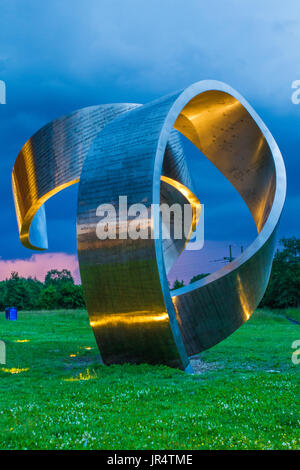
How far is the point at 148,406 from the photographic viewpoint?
7.41m

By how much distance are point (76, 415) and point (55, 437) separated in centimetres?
105

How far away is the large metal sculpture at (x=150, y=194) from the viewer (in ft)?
35.3

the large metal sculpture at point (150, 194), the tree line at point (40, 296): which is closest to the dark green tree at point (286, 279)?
the tree line at point (40, 296)

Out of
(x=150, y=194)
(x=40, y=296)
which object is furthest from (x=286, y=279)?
(x=150, y=194)

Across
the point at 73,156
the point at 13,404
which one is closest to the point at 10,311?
the point at 73,156

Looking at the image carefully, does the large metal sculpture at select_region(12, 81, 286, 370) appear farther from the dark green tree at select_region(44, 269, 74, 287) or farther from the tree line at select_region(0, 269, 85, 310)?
the dark green tree at select_region(44, 269, 74, 287)

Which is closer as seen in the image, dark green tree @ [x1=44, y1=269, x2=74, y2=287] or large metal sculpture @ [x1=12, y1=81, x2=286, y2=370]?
large metal sculpture @ [x1=12, y1=81, x2=286, y2=370]

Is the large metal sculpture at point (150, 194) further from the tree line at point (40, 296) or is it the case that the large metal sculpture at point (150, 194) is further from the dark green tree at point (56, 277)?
the dark green tree at point (56, 277)

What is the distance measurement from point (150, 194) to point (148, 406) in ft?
16.5

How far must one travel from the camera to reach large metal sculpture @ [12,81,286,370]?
10758 mm

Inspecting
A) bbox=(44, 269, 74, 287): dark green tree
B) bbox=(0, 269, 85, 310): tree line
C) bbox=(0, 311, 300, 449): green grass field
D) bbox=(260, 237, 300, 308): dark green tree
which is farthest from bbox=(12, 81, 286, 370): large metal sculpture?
bbox=(44, 269, 74, 287): dark green tree

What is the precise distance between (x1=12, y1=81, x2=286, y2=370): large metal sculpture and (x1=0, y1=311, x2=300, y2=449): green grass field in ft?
3.61

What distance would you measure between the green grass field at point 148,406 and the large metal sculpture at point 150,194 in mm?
1100

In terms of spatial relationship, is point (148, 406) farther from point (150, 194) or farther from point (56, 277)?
point (56, 277)
